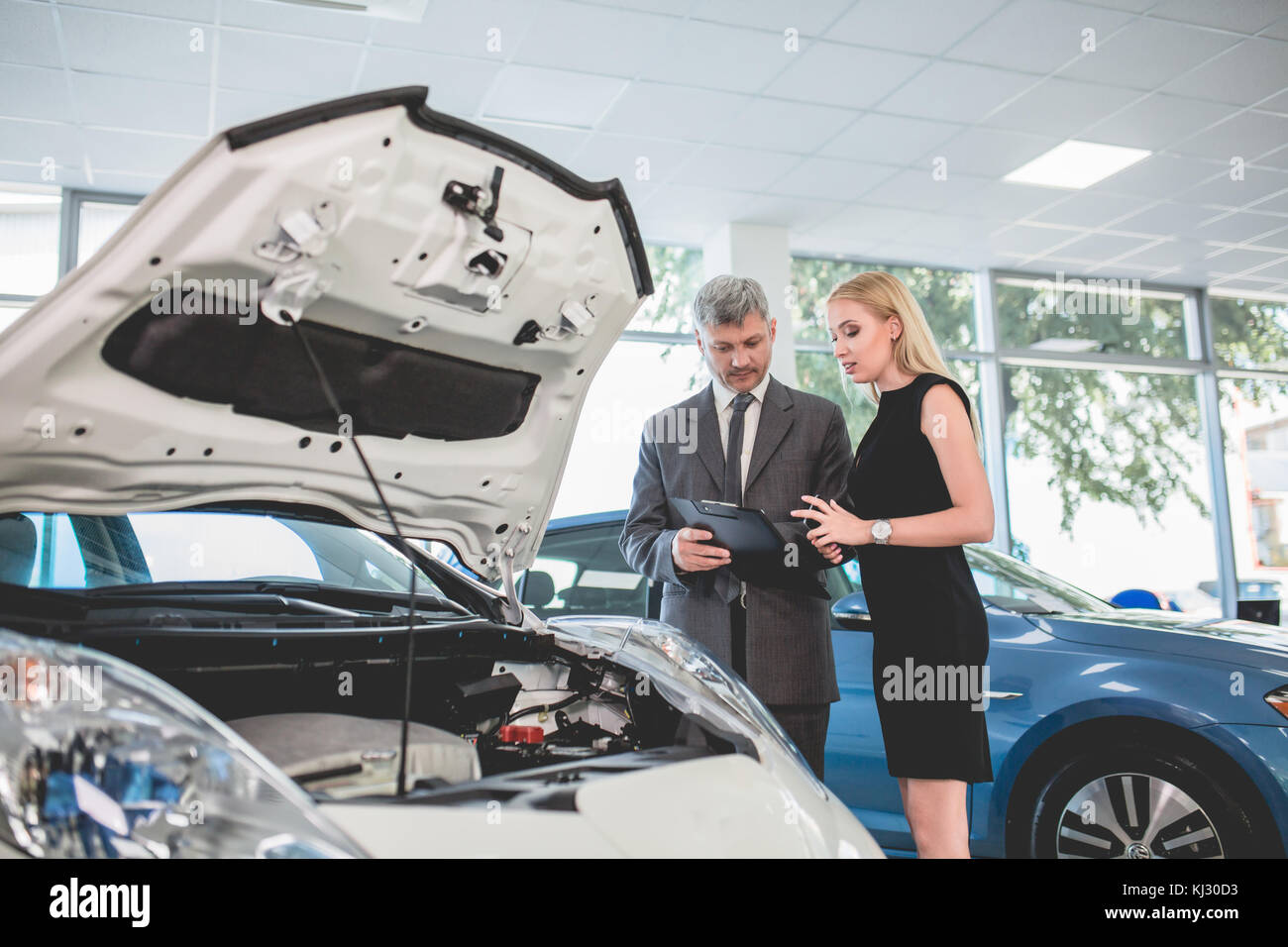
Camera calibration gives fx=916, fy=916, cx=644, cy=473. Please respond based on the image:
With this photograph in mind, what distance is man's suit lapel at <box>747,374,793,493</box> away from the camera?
2.17m

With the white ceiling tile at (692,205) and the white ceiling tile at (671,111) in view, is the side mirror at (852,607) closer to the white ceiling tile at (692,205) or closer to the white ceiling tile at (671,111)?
the white ceiling tile at (671,111)

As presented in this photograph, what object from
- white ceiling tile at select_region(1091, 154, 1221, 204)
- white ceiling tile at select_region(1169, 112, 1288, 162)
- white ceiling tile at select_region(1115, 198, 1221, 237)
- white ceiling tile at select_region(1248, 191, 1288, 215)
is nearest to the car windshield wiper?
white ceiling tile at select_region(1169, 112, 1288, 162)

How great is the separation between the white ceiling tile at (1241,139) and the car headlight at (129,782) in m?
6.66

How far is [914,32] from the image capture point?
458 centimetres

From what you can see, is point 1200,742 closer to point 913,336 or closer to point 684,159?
point 913,336

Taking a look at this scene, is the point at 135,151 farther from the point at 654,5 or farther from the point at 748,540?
the point at 748,540

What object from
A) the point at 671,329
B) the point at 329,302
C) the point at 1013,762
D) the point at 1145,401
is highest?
the point at 671,329

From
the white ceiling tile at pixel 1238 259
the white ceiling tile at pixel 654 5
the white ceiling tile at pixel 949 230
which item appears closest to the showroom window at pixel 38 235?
the white ceiling tile at pixel 654 5

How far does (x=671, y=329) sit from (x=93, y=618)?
6.36 m

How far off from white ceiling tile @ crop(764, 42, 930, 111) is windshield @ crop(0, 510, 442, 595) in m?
3.75

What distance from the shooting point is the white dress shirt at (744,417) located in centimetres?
221

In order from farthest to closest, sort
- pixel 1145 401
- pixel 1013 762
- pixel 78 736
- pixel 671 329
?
1. pixel 1145 401
2. pixel 671 329
3. pixel 1013 762
4. pixel 78 736

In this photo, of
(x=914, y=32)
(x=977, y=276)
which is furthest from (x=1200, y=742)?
(x=977, y=276)

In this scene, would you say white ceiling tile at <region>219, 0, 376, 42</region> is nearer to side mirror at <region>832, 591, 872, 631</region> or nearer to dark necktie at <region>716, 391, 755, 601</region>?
dark necktie at <region>716, 391, 755, 601</region>
